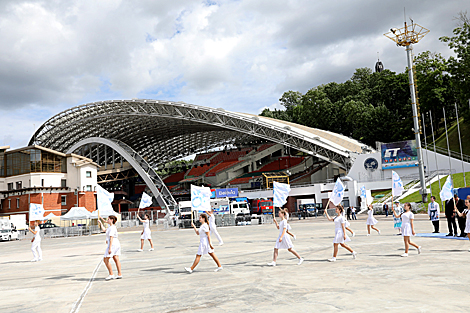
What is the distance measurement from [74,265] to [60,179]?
5483 centimetres

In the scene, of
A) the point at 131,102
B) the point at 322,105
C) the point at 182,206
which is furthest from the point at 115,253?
the point at 322,105

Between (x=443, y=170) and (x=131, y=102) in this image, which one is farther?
(x=131, y=102)

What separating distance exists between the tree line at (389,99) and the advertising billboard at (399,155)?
10379 millimetres

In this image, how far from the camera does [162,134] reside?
3450 inches

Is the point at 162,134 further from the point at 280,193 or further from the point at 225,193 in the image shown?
the point at 280,193

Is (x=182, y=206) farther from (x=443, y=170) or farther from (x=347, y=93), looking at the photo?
(x=347, y=93)

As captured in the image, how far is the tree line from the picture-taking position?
195 feet

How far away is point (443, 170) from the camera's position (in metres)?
50.8

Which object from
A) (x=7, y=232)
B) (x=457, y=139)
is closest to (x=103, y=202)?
(x=7, y=232)

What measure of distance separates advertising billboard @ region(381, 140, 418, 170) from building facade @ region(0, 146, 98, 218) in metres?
44.7

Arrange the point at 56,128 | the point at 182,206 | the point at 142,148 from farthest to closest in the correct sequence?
the point at 142,148 < the point at 56,128 < the point at 182,206

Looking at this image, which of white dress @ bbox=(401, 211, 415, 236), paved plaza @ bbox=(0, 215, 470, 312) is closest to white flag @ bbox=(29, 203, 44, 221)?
paved plaza @ bbox=(0, 215, 470, 312)

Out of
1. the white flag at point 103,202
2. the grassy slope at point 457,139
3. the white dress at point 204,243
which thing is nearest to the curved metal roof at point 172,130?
the grassy slope at point 457,139

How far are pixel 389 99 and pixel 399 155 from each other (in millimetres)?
26968
